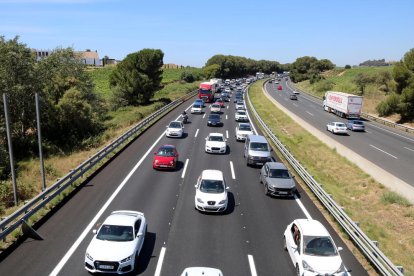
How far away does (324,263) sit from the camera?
479 inches

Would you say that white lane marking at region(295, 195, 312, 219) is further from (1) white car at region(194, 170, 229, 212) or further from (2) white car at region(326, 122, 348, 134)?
(2) white car at region(326, 122, 348, 134)

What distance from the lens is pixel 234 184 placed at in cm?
2244

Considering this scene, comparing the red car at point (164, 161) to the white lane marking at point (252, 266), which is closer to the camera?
the white lane marking at point (252, 266)

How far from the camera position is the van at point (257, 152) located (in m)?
26.0

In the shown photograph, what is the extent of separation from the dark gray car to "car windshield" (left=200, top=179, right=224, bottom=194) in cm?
299

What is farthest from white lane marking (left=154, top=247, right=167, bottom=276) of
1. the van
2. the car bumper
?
the van

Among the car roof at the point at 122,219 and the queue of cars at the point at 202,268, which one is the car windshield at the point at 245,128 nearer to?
the queue of cars at the point at 202,268

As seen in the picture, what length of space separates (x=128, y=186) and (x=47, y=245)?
7.44m

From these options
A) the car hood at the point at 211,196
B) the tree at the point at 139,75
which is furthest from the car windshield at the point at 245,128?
the tree at the point at 139,75

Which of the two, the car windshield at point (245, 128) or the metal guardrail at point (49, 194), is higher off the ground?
the car windshield at point (245, 128)

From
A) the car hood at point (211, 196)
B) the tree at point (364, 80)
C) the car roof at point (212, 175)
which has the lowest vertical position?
the car hood at point (211, 196)

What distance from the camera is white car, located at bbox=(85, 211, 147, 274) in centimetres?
1194

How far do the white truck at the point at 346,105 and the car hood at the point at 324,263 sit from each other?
4728 centimetres

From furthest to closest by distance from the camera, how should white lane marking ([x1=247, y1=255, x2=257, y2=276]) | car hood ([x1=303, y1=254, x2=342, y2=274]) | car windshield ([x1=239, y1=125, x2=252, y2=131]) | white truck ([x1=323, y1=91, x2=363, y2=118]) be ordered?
white truck ([x1=323, y1=91, x2=363, y2=118])
car windshield ([x1=239, y1=125, x2=252, y2=131])
white lane marking ([x1=247, y1=255, x2=257, y2=276])
car hood ([x1=303, y1=254, x2=342, y2=274])
